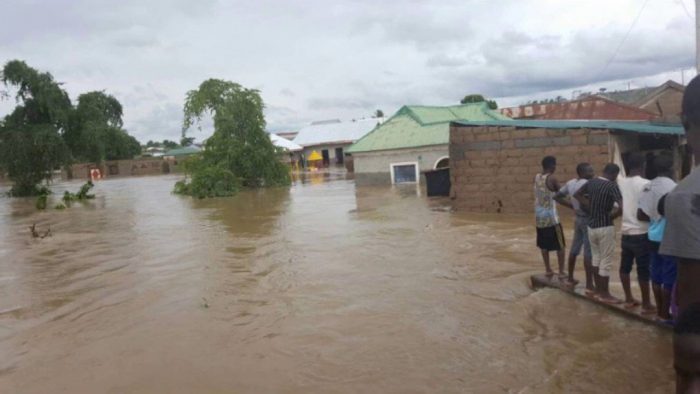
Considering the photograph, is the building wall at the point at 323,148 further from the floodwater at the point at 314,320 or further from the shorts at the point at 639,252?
the shorts at the point at 639,252

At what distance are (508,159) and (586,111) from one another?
15.1 m

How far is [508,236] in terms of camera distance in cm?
1112

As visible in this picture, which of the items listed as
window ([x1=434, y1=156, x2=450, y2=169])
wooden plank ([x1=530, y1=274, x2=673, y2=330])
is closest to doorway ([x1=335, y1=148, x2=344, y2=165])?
window ([x1=434, y1=156, x2=450, y2=169])

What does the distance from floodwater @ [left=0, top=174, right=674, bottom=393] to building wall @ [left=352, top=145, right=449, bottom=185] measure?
44.4ft

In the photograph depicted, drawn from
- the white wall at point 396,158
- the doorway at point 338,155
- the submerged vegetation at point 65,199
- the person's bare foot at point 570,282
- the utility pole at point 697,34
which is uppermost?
the utility pole at point 697,34

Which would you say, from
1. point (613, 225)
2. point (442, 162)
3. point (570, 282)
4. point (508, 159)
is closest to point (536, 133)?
point (508, 159)

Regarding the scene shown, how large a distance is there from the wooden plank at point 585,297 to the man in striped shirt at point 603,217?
11 centimetres

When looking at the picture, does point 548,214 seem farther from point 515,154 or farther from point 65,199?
point 65,199

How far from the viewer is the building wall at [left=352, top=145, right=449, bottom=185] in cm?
2634

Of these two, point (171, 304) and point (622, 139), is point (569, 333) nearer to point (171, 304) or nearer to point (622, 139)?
point (171, 304)

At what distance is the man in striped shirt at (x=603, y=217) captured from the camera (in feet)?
18.7

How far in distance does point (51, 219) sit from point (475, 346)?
1829 centimetres

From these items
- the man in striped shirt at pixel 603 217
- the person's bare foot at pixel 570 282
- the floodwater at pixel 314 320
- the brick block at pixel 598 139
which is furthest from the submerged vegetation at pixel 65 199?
the man in striped shirt at pixel 603 217

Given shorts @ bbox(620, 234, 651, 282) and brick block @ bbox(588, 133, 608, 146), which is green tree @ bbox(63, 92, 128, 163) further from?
shorts @ bbox(620, 234, 651, 282)
